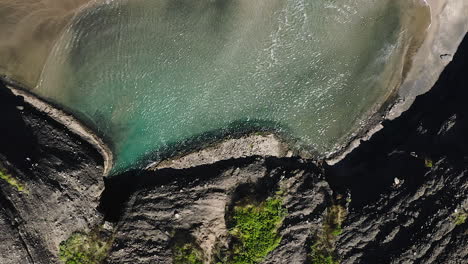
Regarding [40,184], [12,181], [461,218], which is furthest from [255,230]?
[12,181]

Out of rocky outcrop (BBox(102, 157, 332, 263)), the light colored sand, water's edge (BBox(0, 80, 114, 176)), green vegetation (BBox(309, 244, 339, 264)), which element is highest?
the light colored sand

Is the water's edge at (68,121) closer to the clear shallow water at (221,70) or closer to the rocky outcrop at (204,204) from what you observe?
the clear shallow water at (221,70)

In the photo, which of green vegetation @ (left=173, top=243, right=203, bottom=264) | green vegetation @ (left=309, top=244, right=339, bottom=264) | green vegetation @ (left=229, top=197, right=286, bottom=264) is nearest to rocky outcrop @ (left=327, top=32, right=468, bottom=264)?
green vegetation @ (left=309, top=244, right=339, bottom=264)

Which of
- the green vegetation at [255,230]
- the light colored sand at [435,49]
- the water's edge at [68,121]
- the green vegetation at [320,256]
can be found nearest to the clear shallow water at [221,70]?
the water's edge at [68,121]

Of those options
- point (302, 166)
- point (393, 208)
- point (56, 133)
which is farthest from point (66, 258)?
point (393, 208)

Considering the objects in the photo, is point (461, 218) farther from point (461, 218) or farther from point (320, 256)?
point (320, 256)

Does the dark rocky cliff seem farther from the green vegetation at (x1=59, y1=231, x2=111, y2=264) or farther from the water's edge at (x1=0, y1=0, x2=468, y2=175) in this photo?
the water's edge at (x1=0, y1=0, x2=468, y2=175)
